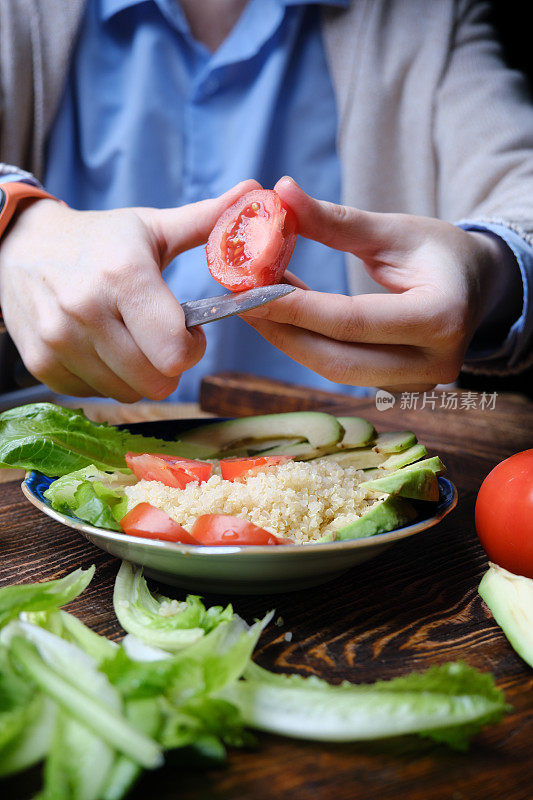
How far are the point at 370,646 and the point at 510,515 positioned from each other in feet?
1.04

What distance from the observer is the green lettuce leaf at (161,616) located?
75 centimetres

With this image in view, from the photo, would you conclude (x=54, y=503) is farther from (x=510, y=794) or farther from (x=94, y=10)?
(x=94, y=10)

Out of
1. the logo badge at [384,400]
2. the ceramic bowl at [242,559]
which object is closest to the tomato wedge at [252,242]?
the ceramic bowl at [242,559]

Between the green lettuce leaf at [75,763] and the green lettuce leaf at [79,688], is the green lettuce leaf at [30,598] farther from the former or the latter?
the green lettuce leaf at [75,763]

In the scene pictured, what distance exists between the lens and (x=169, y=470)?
1.05 m

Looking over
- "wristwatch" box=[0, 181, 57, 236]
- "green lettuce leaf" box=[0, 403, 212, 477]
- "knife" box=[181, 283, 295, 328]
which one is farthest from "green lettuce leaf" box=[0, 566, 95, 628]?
"wristwatch" box=[0, 181, 57, 236]

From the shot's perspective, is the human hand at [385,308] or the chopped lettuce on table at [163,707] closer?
the chopped lettuce on table at [163,707]

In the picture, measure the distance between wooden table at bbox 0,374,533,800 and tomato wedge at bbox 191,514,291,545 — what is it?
0.13m

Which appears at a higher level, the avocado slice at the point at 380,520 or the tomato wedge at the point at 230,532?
the tomato wedge at the point at 230,532

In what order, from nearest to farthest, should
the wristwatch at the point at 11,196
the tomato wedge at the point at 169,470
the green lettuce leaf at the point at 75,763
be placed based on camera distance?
1. the green lettuce leaf at the point at 75,763
2. the tomato wedge at the point at 169,470
3. the wristwatch at the point at 11,196

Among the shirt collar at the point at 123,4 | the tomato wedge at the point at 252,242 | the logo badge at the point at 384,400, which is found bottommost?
the logo badge at the point at 384,400

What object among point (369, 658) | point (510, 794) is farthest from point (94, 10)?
point (510, 794)

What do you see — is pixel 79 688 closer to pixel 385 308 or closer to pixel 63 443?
pixel 63 443

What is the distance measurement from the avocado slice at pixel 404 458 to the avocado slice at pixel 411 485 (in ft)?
0.37
